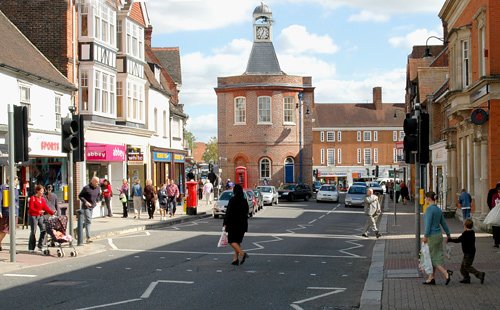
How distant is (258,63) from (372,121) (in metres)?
40.5

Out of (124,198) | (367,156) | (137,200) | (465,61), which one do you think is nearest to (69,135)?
(137,200)

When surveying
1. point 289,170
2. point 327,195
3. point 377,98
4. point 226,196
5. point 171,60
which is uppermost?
Answer: point 377,98

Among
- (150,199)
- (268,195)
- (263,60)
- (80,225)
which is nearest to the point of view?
(80,225)

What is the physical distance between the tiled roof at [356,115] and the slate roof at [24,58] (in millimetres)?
83874

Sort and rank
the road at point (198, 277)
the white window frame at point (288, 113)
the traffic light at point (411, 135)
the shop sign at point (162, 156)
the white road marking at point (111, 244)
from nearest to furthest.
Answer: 1. the road at point (198, 277)
2. the traffic light at point (411, 135)
3. the white road marking at point (111, 244)
4. the shop sign at point (162, 156)
5. the white window frame at point (288, 113)

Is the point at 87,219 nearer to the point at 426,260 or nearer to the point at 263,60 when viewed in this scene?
the point at 426,260

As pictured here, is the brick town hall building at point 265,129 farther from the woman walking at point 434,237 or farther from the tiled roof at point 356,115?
the woman walking at point 434,237

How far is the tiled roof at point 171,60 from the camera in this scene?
57.3 meters

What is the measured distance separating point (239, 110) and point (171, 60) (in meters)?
17.9

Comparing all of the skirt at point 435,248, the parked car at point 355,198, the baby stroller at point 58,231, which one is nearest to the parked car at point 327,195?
the parked car at point 355,198

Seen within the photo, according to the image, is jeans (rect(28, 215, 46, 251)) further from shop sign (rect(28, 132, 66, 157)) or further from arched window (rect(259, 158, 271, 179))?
arched window (rect(259, 158, 271, 179))

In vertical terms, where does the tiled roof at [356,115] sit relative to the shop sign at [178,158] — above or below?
above

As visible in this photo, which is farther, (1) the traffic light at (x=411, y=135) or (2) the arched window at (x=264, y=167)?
(2) the arched window at (x=264, y=167)

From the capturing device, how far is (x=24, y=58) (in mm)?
29750
